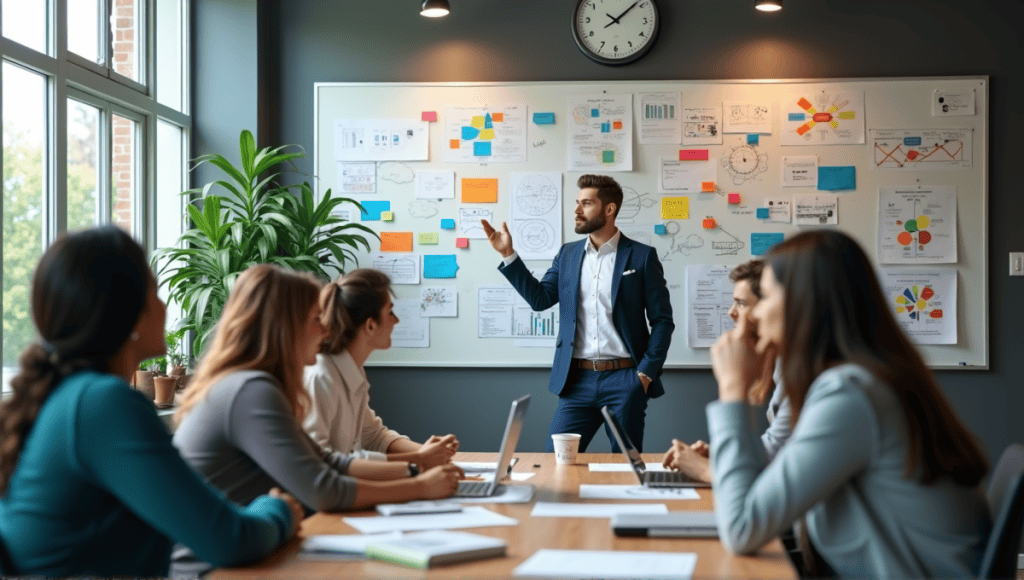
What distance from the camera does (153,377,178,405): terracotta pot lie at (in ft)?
12.3

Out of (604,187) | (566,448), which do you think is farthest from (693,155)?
(566,448)

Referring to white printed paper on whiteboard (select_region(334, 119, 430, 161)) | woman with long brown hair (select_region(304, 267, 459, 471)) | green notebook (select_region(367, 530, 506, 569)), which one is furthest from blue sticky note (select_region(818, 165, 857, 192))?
green notebook (select_region(367, 530, 506, 569))

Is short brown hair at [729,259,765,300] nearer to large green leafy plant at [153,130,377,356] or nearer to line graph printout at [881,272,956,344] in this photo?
large green leafy plant at [153,130,377,356]

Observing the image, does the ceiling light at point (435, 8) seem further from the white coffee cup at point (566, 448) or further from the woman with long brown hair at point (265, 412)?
the woman with long brown hair at point (265, 412)

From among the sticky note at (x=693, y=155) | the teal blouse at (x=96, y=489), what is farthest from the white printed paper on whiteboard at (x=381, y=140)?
the teal blouse at (x=96, y=489)

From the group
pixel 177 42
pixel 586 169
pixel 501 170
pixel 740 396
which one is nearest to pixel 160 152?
pixel 177 42

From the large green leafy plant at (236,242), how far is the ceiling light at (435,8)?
97 centimetres

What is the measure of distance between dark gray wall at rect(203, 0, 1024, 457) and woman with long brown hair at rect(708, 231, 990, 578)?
3.05 meters

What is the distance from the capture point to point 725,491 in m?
1.52

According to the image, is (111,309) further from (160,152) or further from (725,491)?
(160,152)

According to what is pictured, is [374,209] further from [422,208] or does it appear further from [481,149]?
[481,149]

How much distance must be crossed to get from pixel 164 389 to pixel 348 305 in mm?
1654

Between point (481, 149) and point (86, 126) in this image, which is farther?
point (481, 149)

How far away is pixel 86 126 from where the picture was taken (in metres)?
3.74
